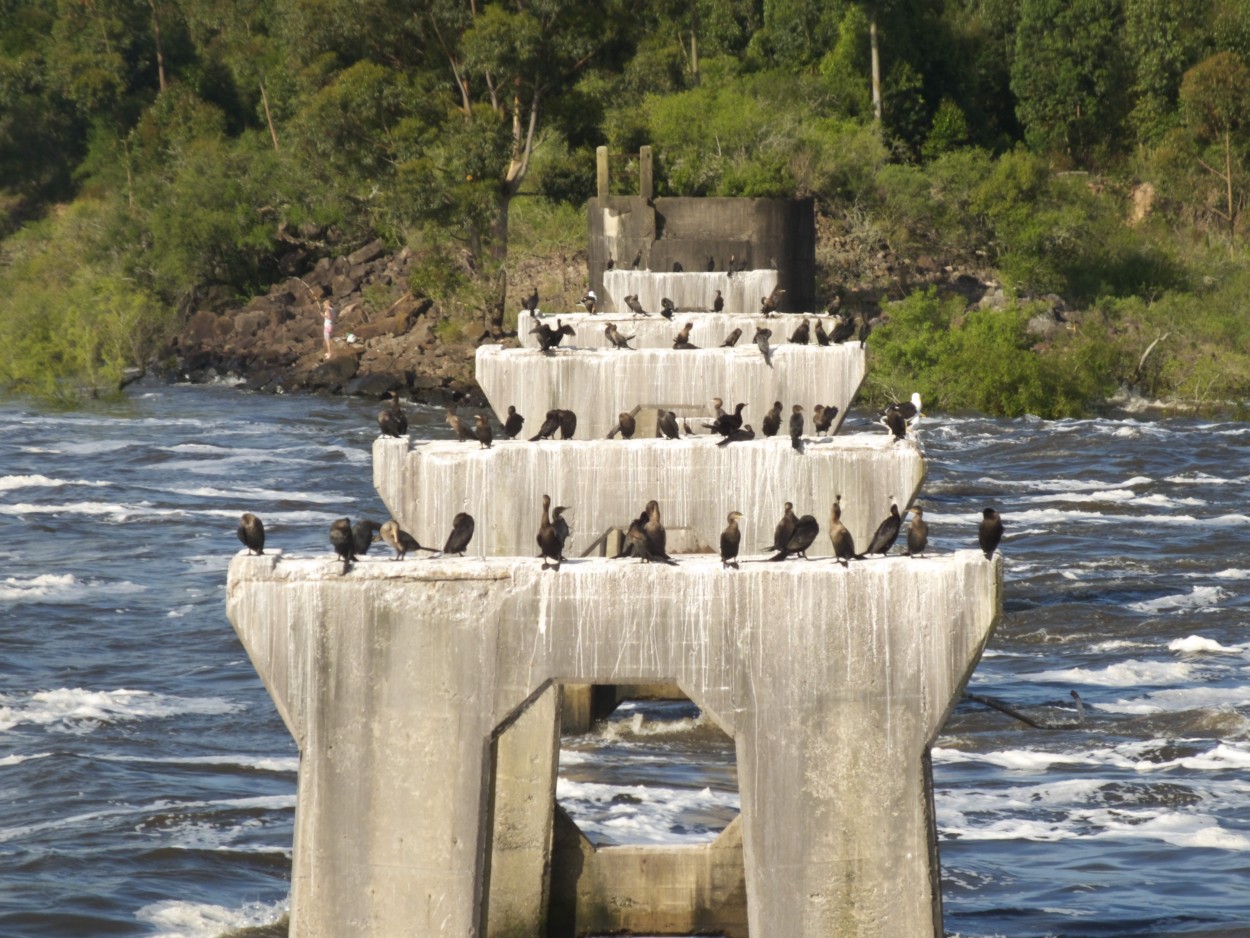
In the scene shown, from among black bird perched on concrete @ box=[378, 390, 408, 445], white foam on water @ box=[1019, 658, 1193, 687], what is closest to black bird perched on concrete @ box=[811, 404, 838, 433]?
black bird perched on concrete @ box=[378, 390, 408, 445]

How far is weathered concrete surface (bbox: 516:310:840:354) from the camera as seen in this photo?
88.2 feet

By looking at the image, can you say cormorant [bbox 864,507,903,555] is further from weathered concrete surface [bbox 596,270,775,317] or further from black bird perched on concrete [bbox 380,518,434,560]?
weathered concrete surface [bbox 596,270,775,317]

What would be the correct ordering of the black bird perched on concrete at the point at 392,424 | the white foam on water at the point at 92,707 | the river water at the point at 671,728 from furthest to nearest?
the white foam on water at the point at 92,707 < the black bird perched on concrete at the point at 392,424 < the river water at the point at 671,728

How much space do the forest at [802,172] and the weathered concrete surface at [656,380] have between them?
26.1m

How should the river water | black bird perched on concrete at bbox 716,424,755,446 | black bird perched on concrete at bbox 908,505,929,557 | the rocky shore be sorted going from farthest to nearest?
the rocky shore → black bird perched on concrete at bbox 716,424,755,446 → the river water → black bird perched on concrete at bbox 908,505,929,557

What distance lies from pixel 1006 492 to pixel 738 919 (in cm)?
2414

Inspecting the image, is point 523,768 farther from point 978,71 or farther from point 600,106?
point 978,71

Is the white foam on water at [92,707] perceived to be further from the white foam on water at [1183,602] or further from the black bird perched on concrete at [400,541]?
the white foam on water at [1183,602]

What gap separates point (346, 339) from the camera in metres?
56.9

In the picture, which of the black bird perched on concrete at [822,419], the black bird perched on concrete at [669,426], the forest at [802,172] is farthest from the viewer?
the forest at [802,172]

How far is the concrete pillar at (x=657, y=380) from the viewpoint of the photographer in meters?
22.4

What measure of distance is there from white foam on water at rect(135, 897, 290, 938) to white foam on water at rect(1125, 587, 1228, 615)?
595 inches

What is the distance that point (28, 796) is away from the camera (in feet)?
60.6

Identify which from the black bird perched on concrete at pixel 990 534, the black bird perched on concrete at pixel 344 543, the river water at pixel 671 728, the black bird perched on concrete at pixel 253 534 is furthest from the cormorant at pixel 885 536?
the black bird perched on concrete at pixel 253 534
